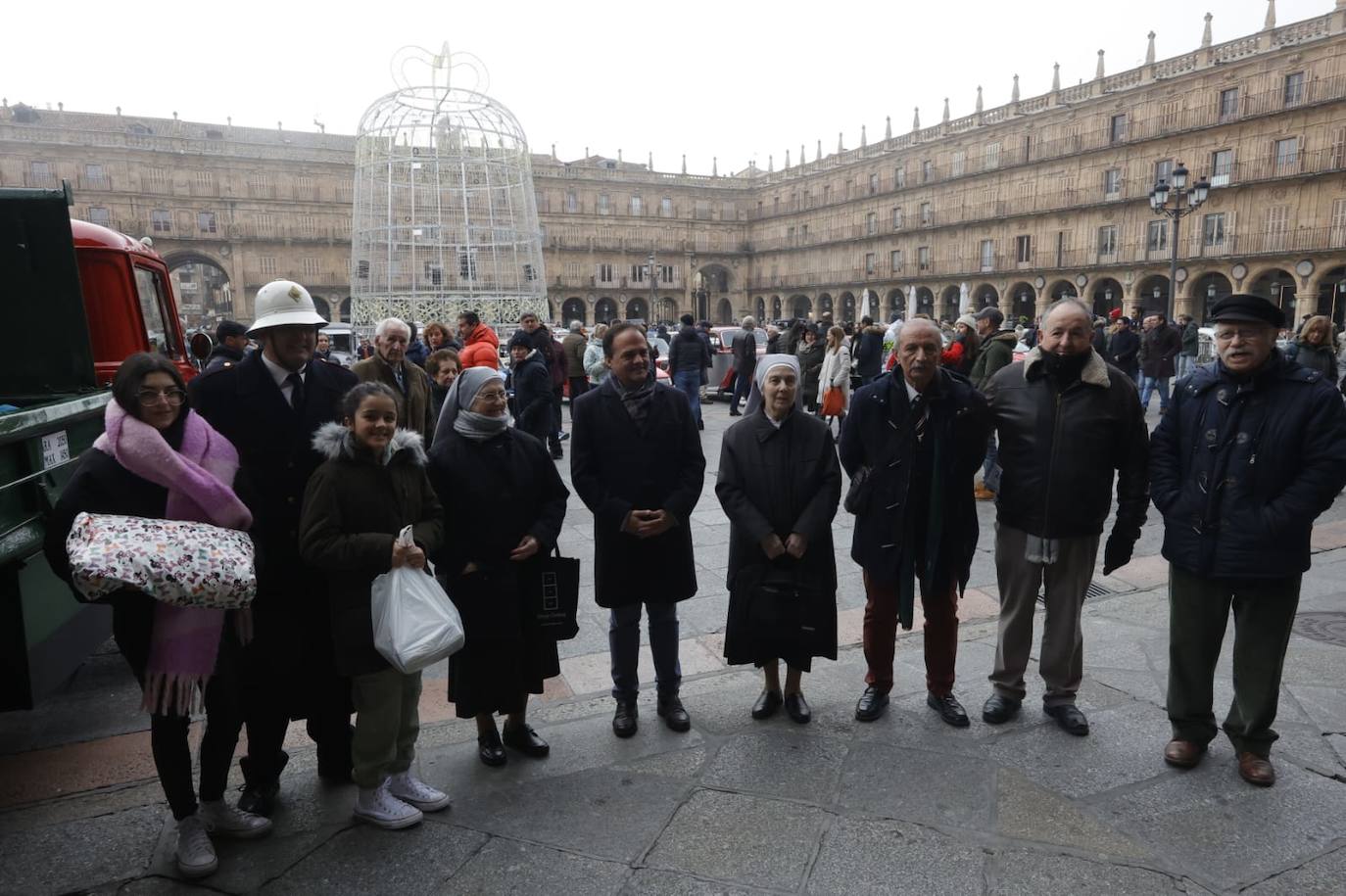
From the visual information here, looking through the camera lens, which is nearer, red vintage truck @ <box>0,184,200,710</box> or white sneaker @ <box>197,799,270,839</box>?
white sneaker @ <box>197,799,270,839</box>

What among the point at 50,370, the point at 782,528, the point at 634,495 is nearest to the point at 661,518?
the point at 634,495

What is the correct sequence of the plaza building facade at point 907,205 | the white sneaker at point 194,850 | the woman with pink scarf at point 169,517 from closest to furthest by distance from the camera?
the woman with pink scarf at point 169,517, the white sneaker at point 194,850, the plaza building facade at point 907,205

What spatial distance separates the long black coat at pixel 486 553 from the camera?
2867 millimetres

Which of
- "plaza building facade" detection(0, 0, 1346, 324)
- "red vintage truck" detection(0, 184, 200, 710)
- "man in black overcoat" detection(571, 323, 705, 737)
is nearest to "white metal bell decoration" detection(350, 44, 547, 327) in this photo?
"red vintage truck" detection(0, 184, 200, 710)

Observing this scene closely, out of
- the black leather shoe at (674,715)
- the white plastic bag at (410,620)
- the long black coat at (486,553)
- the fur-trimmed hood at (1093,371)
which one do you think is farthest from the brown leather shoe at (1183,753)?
the white plastic bag at (410,620)

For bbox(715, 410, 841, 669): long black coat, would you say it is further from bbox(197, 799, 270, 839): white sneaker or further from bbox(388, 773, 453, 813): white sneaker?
bbox(197, 799, 270, 839): white sneaker

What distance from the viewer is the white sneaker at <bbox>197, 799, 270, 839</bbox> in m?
2.53

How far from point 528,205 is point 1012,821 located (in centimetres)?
1374

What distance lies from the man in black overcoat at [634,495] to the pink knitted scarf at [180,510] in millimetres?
1255

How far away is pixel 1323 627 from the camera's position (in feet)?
13.7

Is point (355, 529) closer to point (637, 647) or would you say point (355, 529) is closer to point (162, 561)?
point (162, 561)

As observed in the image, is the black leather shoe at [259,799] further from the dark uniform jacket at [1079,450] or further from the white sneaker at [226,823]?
the dark uniform jacket at [1079,450]

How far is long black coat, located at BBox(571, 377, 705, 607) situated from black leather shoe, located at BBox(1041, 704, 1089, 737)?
1.54 meters

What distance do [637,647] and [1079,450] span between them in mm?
1854
